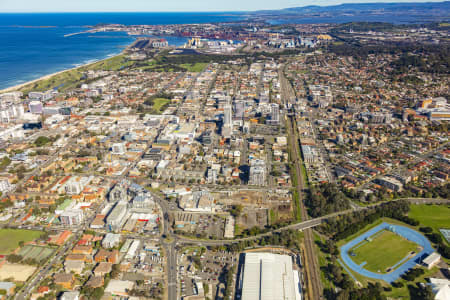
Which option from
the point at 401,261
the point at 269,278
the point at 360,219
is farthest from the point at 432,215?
the point at 269,278

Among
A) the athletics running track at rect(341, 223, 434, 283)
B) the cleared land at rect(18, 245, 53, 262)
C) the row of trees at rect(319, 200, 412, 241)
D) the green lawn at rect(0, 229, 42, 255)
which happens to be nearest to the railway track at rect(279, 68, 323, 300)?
→ the row of trees at rect(319, 200, 412, 241)

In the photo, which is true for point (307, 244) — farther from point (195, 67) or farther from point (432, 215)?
point (195, 67)

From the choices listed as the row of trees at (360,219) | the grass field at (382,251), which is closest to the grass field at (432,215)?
the row of trees at (360,219)

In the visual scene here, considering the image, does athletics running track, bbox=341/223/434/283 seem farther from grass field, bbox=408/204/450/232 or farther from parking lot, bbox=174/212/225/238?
parking lot, bbox=174/212/225/238

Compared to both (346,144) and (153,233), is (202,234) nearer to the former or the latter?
(153,233)

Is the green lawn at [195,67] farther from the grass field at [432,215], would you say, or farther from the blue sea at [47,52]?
the grass field at [432,215]

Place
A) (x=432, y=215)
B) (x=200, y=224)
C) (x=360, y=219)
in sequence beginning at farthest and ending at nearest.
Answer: (x=432, y=215) < (x=360, y=219) < (x=200, y=224)
